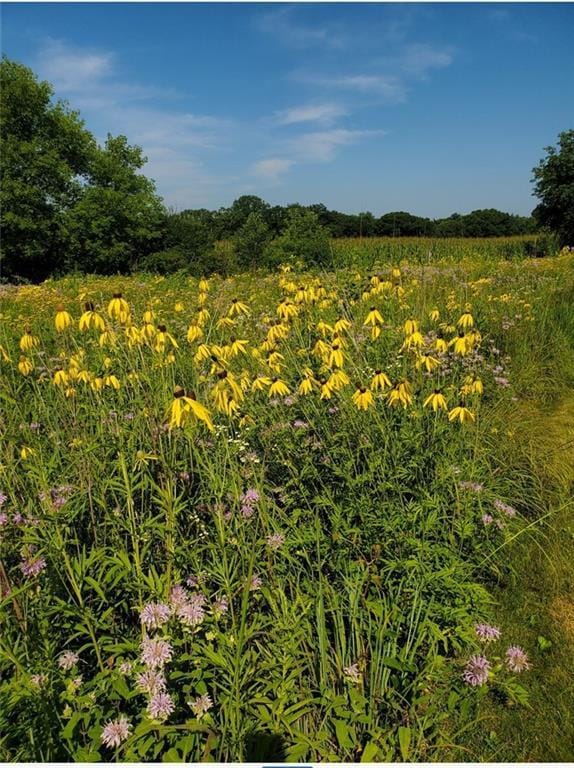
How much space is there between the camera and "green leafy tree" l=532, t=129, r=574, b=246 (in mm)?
26891

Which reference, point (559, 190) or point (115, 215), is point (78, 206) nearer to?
point (115, 215)

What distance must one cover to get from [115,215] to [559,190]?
23527 millimetres

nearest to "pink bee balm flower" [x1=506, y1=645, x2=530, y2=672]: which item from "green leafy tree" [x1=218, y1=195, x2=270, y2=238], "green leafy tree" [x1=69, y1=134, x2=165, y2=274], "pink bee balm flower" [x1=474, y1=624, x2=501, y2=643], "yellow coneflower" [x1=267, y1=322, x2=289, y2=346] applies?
"pink bee balm flower" [x1=474, y1=624, x2=501, y2=643]

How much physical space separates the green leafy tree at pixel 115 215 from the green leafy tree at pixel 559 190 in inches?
839

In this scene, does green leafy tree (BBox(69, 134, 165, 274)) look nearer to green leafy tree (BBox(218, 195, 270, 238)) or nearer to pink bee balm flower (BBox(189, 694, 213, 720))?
green leafy tree (BBox(218, 195, 270, 238))

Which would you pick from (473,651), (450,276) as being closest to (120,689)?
(473,651)

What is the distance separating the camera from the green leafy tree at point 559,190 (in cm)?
2689

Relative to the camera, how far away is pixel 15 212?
23422 mm

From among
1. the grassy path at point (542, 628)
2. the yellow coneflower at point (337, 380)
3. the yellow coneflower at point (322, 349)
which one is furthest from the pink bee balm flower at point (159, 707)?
the yellow coneflower at point (322, 349)

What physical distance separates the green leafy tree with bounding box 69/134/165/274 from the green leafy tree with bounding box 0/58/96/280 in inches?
33.7

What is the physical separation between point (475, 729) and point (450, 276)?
255 inches

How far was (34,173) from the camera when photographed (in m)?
23.8

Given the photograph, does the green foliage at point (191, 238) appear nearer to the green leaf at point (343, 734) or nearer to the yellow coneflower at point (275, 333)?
the yellow coneflower at point (275, 333)

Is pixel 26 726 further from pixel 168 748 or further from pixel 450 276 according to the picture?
pixel 450 276
